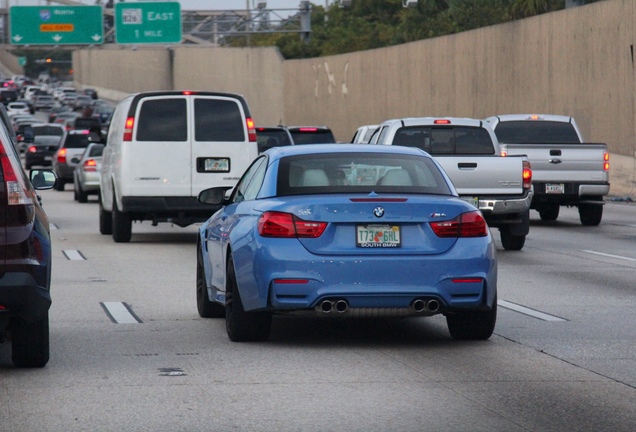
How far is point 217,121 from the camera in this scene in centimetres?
2145

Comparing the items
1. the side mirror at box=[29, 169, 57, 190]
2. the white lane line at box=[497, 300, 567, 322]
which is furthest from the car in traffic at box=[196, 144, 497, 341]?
the white lane line at box=[497, 300, 567, 322]

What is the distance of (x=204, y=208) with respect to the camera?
69.7 feet

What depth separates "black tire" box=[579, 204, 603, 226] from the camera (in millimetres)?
26203

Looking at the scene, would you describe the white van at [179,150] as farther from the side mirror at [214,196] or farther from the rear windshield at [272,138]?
the rear windshield at [272,138]

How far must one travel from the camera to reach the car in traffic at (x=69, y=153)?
41.5m

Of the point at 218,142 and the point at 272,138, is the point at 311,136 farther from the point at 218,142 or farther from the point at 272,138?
the point at 218,142

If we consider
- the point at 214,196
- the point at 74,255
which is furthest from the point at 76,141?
the point at 214,196

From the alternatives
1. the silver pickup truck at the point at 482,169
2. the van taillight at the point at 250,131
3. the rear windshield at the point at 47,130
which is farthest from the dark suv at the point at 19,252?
the rear windshield at the point at 47,130

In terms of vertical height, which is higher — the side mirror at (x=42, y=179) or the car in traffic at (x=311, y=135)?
the side mirror at (x=42, y=179)

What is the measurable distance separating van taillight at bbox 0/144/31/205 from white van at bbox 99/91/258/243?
1227cm

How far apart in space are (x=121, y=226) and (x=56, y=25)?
55904 millimetres

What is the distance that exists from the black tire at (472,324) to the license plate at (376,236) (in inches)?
40.4

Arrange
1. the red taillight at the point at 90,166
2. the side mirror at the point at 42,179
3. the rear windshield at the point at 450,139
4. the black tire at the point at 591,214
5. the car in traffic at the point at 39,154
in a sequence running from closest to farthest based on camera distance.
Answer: the side mirror at the point at 42,179, the rear windshield at the point at 450,139, the black tire at the point at 591,214, the red taillight at the point at 90,166, the car in traffic at the point at 39,154

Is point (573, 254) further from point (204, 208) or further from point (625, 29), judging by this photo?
point (625, 29)
